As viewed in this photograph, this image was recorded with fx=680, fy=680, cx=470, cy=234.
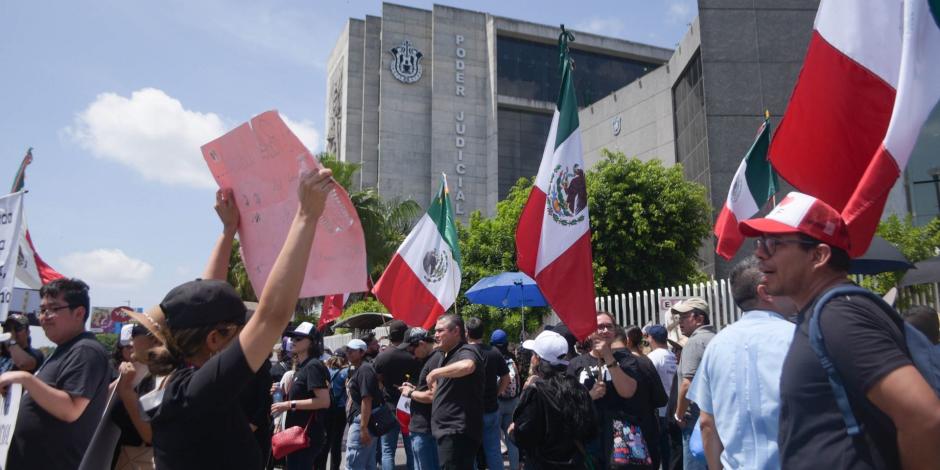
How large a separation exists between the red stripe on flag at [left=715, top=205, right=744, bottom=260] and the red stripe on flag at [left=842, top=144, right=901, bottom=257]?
3.65m

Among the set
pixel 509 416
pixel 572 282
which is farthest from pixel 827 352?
pixel 509 416

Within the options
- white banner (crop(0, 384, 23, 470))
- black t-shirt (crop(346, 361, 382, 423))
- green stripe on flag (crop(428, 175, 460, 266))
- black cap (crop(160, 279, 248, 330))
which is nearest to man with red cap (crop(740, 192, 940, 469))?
black cap (crop(160, 279, 248, 330))

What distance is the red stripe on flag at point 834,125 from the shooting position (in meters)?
3.39

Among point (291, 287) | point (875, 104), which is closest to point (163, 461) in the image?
point (291, 287)

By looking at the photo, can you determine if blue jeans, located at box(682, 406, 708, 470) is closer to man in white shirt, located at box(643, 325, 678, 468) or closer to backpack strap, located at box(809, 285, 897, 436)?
man in white shirt, located at box(643, 325, 678, 468)

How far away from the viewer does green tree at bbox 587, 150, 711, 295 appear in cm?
1944

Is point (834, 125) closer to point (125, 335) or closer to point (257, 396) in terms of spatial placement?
point (257, 396)

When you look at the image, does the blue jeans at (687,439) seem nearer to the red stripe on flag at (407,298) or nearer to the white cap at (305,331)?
the white cap at (305,331)

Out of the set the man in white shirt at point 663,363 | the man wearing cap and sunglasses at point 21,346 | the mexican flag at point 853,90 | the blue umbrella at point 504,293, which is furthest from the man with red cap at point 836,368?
the blue umbrella at point 504,293

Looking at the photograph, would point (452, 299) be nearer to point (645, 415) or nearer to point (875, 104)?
point (645, 415)

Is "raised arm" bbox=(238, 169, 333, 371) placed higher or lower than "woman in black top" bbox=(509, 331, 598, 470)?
higher

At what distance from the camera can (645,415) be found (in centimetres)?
538

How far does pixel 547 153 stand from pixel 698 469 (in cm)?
306

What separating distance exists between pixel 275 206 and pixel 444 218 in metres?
6.49
